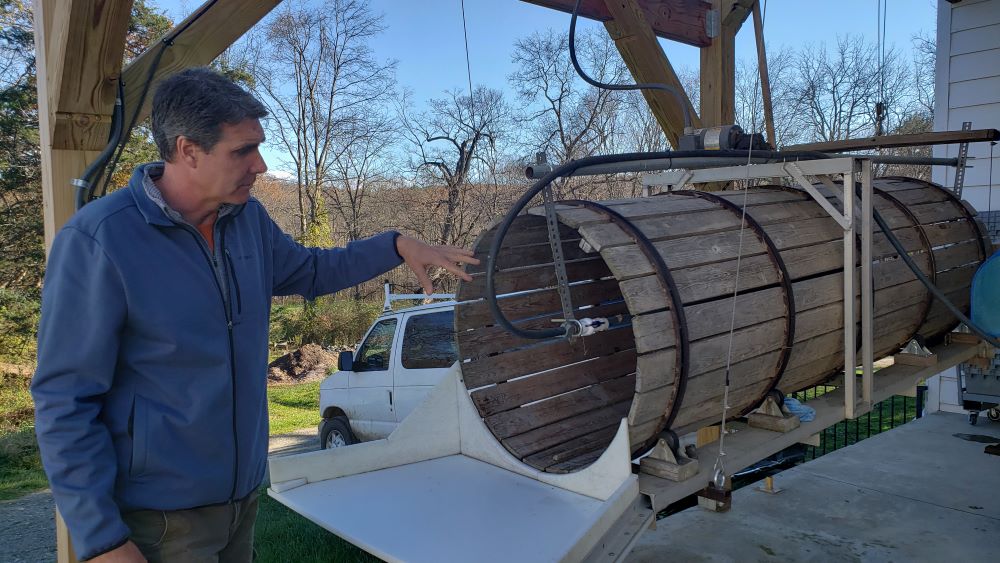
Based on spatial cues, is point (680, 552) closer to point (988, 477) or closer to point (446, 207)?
point (988, 477)

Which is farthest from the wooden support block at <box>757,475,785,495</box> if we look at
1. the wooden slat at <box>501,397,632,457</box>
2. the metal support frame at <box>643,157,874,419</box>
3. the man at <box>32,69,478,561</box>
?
the man at <box>32,69,478,561</box>

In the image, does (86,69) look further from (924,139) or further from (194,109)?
(924,139)

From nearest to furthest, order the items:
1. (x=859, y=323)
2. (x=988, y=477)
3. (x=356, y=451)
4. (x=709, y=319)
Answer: (x=709, y=319) < (x=356, y=451) < (x=859, y=323) < (x=988, y=477)

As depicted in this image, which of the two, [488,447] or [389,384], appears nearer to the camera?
[488,447]

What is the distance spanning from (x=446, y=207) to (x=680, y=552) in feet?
56.6

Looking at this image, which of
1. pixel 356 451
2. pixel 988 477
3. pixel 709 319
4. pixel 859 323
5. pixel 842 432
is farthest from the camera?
pixel 842 432

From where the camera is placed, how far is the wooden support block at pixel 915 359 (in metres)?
3.81

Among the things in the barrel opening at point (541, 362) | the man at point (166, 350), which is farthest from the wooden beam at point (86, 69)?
the barrel opening at point (541, 362)

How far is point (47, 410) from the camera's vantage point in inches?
62.0

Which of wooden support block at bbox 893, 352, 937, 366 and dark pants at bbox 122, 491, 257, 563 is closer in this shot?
dark pants at bbox 122, 491, 257, 563

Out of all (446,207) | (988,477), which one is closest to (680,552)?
(988,477)

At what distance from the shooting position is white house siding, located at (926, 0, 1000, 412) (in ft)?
21.6

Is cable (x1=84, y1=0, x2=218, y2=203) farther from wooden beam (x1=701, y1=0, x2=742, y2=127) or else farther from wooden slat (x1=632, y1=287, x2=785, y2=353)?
wooden beam (x1=701, y1=0, x2=742, y2=127)

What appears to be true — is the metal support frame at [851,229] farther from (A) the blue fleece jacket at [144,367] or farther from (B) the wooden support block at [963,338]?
(A) the blue fleece jacket at [144,367]
